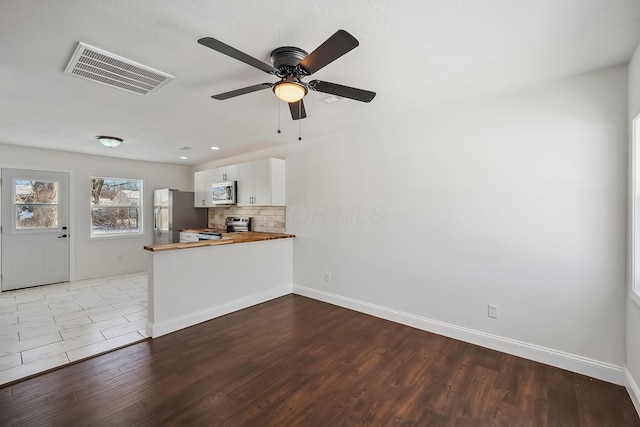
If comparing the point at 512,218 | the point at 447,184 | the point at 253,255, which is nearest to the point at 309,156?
the point at 253,255

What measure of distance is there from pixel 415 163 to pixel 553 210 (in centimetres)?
135

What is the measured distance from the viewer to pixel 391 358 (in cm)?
263

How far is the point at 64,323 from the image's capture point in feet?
11.0

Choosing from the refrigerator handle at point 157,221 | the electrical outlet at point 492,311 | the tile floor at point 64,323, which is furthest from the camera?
the refrigerator handle at point 157,221

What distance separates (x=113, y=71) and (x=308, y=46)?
1.51 m

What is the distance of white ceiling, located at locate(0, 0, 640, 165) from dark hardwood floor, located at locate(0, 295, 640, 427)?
94.1 inches

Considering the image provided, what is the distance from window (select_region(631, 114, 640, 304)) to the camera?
2.03 meters

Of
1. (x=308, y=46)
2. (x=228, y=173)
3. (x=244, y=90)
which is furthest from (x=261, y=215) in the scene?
(x=308, y=46)

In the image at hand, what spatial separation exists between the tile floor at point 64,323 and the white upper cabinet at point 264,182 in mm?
2204

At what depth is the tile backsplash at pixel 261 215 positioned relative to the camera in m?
4.91

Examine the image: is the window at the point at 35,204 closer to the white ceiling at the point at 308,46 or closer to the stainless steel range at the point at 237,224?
the white ceiling at the point at 308,46

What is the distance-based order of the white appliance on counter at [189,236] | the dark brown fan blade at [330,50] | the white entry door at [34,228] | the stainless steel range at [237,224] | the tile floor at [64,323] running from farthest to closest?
1. the white appliance on counter at [189,236]
2. the stainless steel range at [237,224]
3. the white entry door at [34,228]
4. the tile floor at [64,323]
5. the dark brown fan blade at [330,50]

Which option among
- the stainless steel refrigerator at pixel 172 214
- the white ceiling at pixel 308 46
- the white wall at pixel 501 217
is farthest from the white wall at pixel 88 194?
the white wall at pixel 501 217

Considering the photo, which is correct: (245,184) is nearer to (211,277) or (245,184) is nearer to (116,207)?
(211,277)
